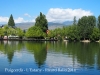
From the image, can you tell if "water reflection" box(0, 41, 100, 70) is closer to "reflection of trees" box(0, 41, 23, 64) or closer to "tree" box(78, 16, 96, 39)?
"reflection of trees" box(0, 41, 23, 64)

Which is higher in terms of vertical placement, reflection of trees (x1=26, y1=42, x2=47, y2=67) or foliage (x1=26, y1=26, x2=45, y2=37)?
foliage (x1=26, y1=26, x2=45, y2=37)

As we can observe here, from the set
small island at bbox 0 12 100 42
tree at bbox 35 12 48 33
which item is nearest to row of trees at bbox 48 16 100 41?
small island at bbox 0 12 100 42

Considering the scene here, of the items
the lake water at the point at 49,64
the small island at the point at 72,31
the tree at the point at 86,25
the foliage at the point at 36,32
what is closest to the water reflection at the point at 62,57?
the lake water at the point at 49,64

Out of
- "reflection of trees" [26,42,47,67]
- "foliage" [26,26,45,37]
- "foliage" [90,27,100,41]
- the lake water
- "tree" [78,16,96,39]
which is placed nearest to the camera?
the lake water

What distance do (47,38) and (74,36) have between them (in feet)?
53.9

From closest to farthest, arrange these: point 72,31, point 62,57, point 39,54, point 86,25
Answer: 1. point 62,57
2. point 39,54
3. point 86,25
4. point 72,31

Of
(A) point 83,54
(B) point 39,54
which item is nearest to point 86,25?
(A) point 83,54

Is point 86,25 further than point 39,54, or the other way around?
point 86,25

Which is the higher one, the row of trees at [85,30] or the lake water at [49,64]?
the row of trees at [85,30]

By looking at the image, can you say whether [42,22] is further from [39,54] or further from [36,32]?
[39,54]

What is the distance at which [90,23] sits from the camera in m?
120

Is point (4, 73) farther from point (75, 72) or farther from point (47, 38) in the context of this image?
point (47, 38)

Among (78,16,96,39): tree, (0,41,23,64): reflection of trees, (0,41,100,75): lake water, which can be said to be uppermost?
(78,16,96,39): tree

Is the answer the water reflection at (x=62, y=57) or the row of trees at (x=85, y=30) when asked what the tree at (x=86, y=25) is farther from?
the water reflection at (x=62, y=57)
